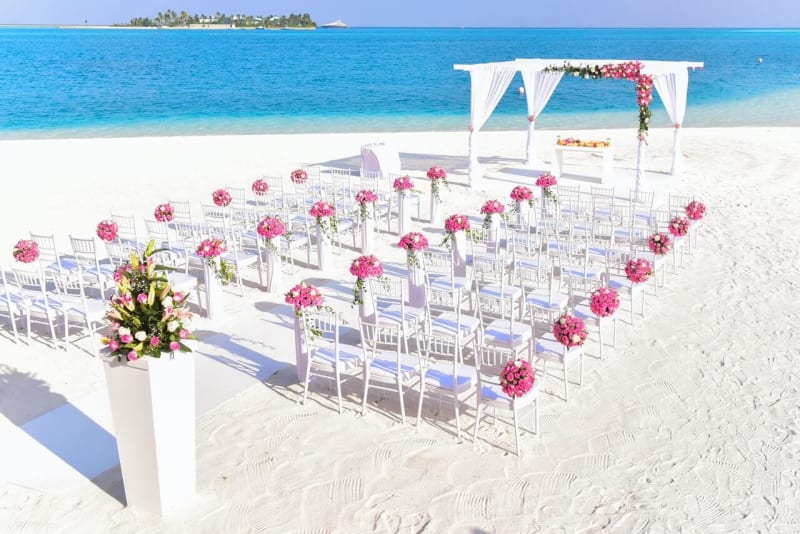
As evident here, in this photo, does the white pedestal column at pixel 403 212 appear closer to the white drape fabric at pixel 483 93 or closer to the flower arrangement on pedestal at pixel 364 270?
the white drape fabric at pixel 483 93

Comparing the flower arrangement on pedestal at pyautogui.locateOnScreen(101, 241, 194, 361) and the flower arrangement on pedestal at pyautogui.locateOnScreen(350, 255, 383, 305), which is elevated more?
the flower arrangement on pedestal at pyautogui.locateOnScreen(101, 241, 194, 361)

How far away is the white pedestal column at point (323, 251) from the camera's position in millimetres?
11378

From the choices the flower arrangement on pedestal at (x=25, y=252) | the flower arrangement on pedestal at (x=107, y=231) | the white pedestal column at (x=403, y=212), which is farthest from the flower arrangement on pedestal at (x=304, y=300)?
the white pedestal column at (x=403, y=212)

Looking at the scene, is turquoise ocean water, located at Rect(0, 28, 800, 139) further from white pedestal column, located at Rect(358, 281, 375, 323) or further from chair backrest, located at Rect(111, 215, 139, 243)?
white pedestal column, located at Rect(358, 281, 375, 323)

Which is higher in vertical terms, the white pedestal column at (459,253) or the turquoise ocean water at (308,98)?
the white pedestal column at (459,253)

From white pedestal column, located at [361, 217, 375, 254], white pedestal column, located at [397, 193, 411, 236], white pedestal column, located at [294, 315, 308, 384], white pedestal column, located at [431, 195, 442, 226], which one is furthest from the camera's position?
white pedestal column, located at [431, 195, 442, 226]

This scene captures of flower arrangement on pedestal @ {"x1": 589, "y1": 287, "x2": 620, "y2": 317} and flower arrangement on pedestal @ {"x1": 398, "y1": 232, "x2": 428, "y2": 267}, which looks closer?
flower arrangement on pedestal @ {"x1": 589, "y1": 287, "x2": 620, "y2": 317}

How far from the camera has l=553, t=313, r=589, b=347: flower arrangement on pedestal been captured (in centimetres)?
691

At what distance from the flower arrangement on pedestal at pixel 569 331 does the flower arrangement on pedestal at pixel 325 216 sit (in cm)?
484

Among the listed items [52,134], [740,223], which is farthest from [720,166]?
[52,134]

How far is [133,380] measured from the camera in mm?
5332

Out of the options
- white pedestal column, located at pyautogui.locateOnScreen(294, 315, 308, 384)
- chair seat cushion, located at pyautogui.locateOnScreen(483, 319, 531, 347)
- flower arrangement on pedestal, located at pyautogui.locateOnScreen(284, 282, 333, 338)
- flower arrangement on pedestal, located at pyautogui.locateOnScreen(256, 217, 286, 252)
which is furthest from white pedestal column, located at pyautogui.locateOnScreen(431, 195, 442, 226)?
flower arrangement on pedestal, located at pyautogui.locateOnScreen(284, 282, 333, 338)

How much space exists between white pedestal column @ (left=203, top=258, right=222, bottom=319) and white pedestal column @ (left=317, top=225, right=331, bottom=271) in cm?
210

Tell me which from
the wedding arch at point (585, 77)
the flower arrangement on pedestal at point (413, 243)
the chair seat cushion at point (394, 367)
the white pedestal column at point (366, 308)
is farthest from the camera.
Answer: the wedding arch at point (585, 77)
